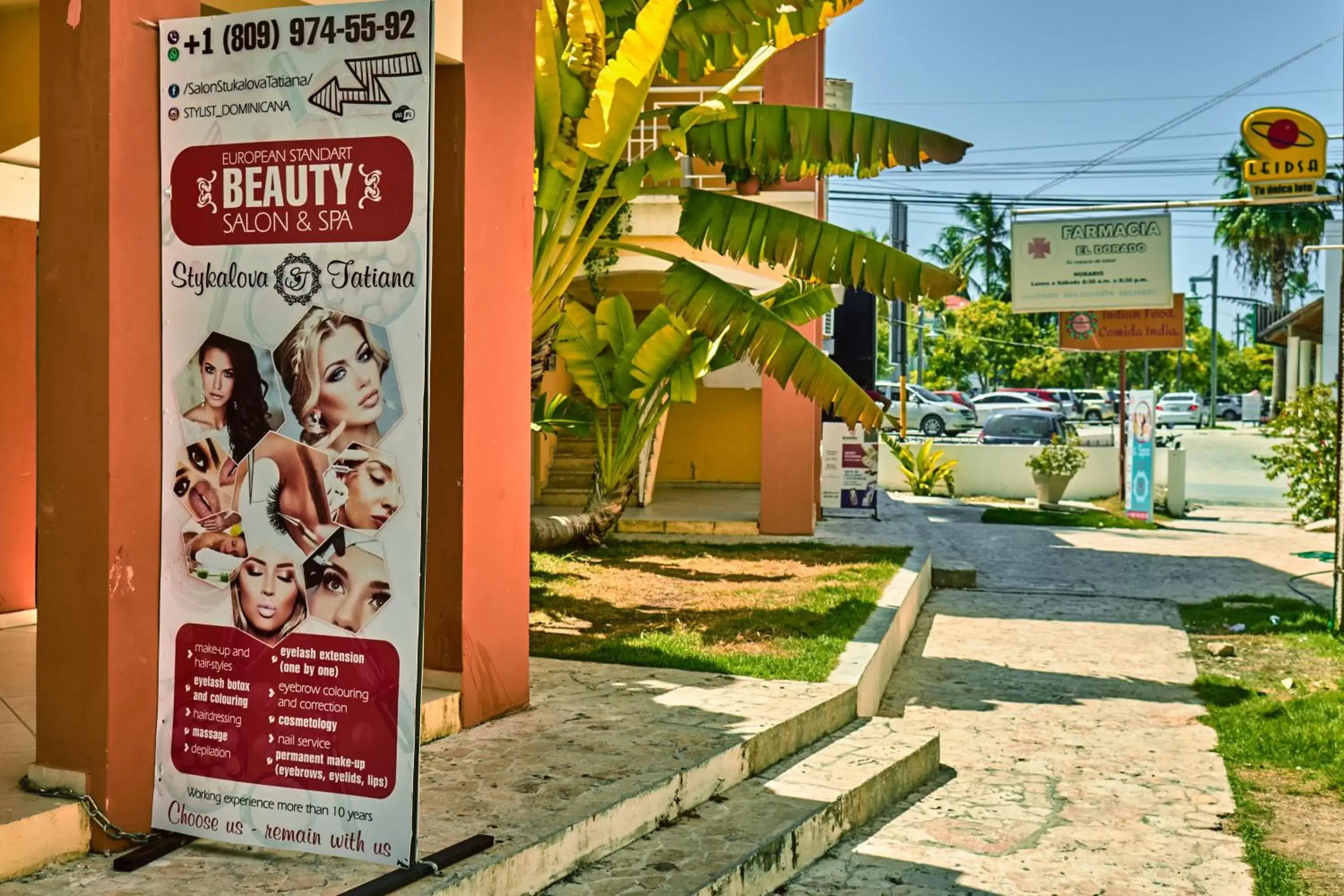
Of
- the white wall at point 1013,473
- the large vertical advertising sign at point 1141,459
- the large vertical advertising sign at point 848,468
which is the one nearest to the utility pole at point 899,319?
the white wall at point 1013,473

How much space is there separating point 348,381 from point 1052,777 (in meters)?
4.97

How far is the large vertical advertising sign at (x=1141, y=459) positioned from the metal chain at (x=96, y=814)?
1984 cm

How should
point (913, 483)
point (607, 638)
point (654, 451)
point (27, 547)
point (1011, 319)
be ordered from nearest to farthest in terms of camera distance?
1. point (27, 547)
2. point (607, 638)
3. point (654, 451)
4. point (913, 483)
5. point (1011, 319)

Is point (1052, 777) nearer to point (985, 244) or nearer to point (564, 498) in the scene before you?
point (564, 498)

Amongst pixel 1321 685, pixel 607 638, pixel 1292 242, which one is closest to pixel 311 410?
pixel 607 638

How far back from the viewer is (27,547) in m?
7.63

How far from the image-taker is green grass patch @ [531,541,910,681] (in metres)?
8.24

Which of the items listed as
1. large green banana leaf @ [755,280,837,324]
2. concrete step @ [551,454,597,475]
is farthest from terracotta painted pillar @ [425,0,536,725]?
concrete step @ [551,454,597,475]

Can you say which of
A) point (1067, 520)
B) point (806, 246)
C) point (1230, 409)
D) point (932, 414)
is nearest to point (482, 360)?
Answer: point (806, 246)

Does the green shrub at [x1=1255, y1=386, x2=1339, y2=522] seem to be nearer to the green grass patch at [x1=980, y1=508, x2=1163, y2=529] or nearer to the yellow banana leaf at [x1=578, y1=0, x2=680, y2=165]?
the green grass patch at [x1=980, y1=508, x2=1163, y2=529]

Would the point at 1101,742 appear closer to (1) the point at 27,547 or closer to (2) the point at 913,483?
(1) the point at 27,547

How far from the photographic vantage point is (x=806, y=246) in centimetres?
952

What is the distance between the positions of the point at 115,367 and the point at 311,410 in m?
0.72

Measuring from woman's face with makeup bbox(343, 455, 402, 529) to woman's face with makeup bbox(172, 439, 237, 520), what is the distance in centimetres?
41
